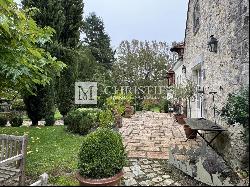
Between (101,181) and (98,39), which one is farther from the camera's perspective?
(98,39)

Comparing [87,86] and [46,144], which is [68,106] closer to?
[87,86]

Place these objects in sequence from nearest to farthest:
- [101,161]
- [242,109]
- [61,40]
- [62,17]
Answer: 1. [101,161]
2. [242,109]
3. [62,17]
4. [61,40]

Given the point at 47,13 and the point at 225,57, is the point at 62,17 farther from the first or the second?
the point at 225,57

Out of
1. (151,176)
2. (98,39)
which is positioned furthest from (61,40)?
(98,39)

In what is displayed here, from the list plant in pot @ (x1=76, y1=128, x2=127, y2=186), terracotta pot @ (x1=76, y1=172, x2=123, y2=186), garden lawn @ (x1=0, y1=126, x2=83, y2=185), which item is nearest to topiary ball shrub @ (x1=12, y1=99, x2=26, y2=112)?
garden lawn @ (x1=0, y1=126, x2=83, y2=185)

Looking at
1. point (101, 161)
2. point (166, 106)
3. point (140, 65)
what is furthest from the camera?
point (140, 65)

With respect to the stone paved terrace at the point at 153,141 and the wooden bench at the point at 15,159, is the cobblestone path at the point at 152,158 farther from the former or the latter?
the wooden bench at the point at 15,159

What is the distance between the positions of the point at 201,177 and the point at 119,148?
149 centimetres

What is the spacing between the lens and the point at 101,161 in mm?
4043

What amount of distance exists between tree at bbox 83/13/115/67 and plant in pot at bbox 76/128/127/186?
28770mm

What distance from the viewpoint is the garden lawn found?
17.6 feet

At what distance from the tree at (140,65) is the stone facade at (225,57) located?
42.6 ft

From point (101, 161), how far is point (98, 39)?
3227 centimetres

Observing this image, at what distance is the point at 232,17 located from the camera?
→ 5738mm
